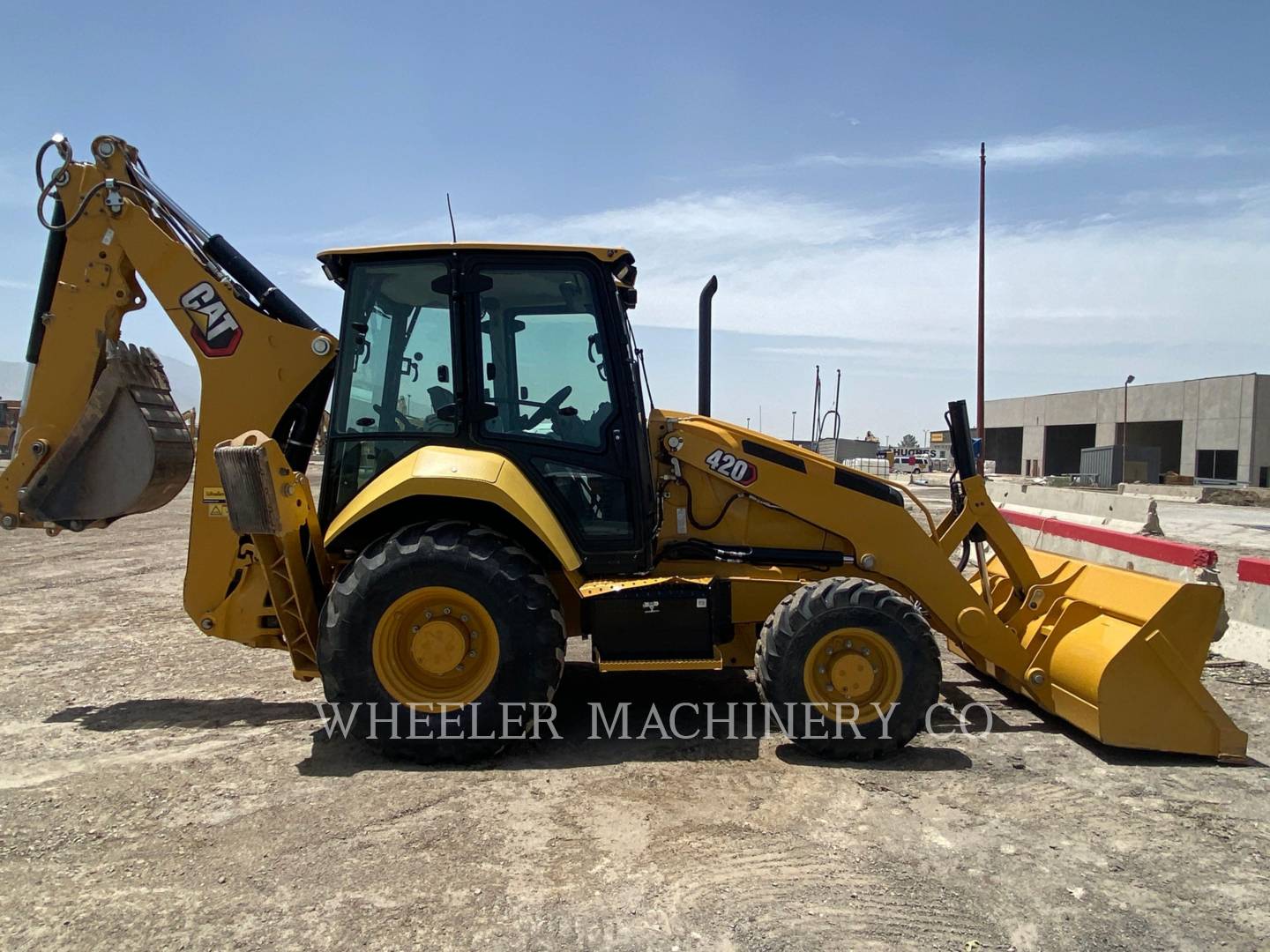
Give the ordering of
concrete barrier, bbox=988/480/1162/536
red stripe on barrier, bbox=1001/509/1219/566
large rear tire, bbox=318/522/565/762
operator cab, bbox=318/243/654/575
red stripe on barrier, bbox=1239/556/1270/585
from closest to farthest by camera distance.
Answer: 1. large rear tire, bbox=318/522/565/762
2. operator cab, bbox=318/243/654/575
3. red stripe on barrier, bbox=1239/556/1270/585
4. red stripe on barrier, bbox=1001/509/1219/566
5. concrete barrier, bbox=988/480/1162/536

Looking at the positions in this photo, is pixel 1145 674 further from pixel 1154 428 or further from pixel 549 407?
pixel 1154 428

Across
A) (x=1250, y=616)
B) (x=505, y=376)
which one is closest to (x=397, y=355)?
(x=505, y=376)

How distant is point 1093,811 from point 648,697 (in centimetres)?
248

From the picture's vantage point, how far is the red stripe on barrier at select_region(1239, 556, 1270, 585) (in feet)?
19.7

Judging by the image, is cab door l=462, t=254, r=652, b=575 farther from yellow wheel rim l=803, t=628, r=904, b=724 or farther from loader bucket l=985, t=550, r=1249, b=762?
loader bucket l=985, t=550, r=1249, b=762

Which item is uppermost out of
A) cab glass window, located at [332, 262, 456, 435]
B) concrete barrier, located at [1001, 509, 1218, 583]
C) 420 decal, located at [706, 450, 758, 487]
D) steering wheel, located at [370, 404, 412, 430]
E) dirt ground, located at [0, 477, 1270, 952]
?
cab glass window, located at [332, 262, 456, 435]

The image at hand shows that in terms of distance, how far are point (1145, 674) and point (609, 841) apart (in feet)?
9.24

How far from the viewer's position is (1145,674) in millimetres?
4289

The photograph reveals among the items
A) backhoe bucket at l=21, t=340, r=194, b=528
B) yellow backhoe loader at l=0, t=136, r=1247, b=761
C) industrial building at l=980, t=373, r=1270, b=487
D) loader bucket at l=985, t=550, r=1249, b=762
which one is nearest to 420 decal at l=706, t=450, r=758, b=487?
yellow backhoe loader at l=0, t=136, r=1247, b=761

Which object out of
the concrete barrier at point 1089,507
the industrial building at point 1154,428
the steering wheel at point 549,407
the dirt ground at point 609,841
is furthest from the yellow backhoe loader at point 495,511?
the industrial building at point 1154,428

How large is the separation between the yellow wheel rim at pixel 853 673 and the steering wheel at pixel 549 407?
1838mm

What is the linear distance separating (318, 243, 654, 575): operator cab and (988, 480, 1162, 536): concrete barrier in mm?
7874

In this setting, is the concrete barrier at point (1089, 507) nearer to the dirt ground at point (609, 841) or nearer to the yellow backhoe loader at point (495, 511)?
the yellow backhoe loader at point (495, 511)

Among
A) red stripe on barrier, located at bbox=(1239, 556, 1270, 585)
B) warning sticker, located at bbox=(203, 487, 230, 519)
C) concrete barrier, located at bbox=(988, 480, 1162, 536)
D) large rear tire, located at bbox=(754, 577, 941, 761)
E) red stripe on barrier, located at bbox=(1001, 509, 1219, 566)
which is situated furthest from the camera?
concrete barrier, located at bbox=(988, 480, 1162, 536)
